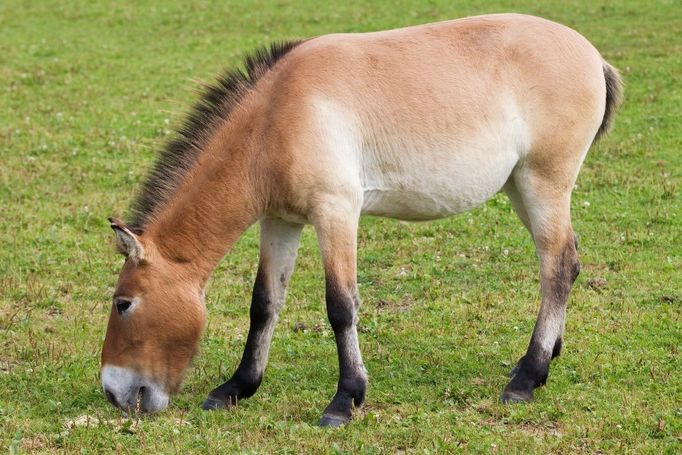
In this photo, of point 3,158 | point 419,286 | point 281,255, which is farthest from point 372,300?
point 3,158

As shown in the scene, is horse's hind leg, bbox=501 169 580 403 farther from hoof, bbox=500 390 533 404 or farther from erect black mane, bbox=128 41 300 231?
erect black mane, bbox=128 41 300 231

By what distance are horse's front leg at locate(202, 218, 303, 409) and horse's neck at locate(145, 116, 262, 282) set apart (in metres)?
0.49

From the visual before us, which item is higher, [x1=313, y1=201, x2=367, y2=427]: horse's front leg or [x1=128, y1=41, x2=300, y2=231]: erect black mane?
[x1=128, y1=41, x2=300, y2=231]: erect black mane

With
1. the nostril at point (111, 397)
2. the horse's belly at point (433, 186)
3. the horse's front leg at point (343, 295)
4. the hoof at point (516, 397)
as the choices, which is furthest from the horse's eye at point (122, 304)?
the hoof at point (516, 397)

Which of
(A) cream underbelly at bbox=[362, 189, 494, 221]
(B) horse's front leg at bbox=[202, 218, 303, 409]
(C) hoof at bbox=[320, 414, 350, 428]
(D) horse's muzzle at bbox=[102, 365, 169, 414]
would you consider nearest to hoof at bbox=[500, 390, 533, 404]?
(C) hoof at bbox=[320, 414, 350, 428]

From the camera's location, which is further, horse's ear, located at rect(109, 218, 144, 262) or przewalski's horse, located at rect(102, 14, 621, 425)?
przewalski's horse, located at rect(102, 14, 621, 425)

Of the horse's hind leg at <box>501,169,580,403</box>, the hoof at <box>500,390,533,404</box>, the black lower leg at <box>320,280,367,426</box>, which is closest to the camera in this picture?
the black lower leg at <box>320,280,367,426</box>

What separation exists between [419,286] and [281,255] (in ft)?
8.51

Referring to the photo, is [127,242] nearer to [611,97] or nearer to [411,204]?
[411,204]

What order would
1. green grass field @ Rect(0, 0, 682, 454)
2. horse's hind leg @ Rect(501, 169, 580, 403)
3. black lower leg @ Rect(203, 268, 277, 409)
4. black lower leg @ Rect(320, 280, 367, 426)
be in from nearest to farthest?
green grass field @ Rect(0, 0, 682, 454) < black lower leg @ Rect(320, 280, 367, 426) < black lower leg @ Rect(203, 268, 277, 409) < horse's hind leg @ Rect(501, 169, 580, 403)

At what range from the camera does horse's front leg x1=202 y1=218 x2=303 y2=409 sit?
24.0ft

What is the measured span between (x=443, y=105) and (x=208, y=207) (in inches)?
67.9

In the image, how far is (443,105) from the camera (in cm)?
731

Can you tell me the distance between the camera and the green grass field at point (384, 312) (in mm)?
6660
